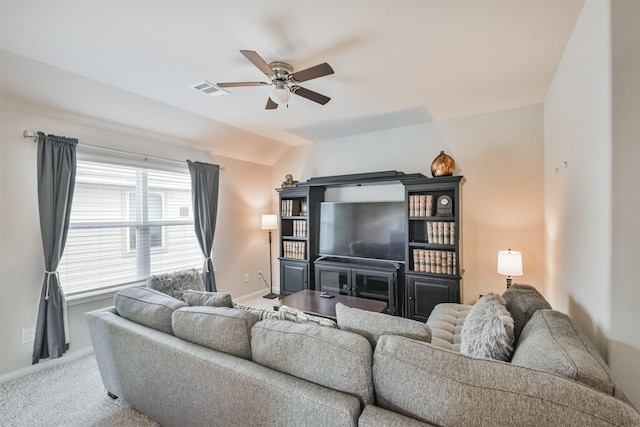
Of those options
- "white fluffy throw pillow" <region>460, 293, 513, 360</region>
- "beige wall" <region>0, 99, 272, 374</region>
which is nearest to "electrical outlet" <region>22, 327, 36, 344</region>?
"beige wall" <region>0, 99, 272, 374</region>

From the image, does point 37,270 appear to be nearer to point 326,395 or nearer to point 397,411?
point 326,395

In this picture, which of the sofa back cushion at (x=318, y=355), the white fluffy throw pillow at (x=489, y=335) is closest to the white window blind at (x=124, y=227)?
the sofa back cushion at (x=318, y=355)

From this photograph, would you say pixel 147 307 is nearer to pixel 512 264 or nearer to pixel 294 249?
pixel 294 249

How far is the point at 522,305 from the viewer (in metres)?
1.87

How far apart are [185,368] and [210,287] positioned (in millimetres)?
2679

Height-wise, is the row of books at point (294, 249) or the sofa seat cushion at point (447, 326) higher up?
the row of books at point (294, 249)

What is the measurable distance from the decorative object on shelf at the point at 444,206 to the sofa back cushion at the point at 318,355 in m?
2.62

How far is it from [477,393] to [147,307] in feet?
6.37

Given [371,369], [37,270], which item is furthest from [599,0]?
[37,270]

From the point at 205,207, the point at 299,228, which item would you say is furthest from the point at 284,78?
the point at 299,228

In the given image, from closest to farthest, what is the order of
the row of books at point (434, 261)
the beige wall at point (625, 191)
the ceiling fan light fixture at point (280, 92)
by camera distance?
the beige wall at point (625, 191) < the ceiling fan light fixture at point (280, 92) < the row of books at point (434, 261)

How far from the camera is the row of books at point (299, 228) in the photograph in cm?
456

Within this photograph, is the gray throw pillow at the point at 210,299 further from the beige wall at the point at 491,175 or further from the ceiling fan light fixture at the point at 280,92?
the beige wall at the point at 491,175

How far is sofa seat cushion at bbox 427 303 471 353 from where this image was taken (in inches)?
75.8
